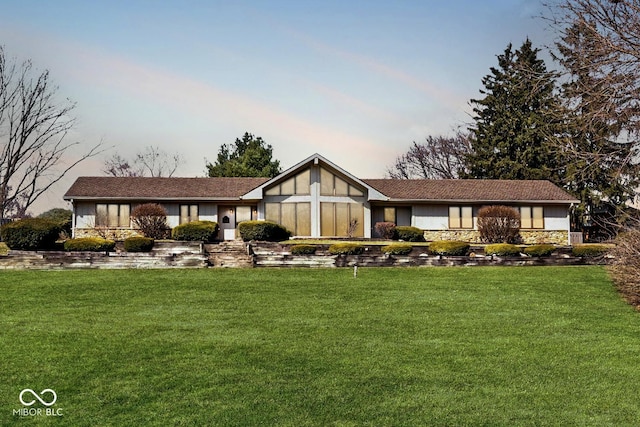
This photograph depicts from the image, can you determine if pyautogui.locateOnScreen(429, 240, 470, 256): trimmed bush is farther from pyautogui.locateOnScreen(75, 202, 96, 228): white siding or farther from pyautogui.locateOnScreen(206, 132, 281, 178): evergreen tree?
pyautogui.locateOnScreen(206, 132, 281, 178): evergreen tree

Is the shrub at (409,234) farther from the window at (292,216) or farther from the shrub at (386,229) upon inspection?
the window at (292,216)

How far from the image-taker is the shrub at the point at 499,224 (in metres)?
33.8

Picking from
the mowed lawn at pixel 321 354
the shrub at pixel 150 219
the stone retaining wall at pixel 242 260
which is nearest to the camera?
the mowed lawn at pixel 321 354

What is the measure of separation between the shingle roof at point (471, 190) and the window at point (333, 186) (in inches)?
92.3

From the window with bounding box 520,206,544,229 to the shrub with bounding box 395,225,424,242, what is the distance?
608 centimetres

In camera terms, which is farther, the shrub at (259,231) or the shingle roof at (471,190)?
the shingle roof at (471,190)

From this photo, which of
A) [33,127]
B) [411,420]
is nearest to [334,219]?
[33,127]

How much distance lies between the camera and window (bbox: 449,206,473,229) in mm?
35812

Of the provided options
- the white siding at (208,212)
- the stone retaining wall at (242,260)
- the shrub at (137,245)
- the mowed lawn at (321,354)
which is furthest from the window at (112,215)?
the mowed lawn at (321,354)

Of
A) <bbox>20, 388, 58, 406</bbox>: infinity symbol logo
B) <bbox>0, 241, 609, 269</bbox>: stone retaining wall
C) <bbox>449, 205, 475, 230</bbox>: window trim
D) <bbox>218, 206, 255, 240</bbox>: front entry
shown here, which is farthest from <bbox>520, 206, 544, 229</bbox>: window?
<bbox>20, 388, 58, 406</bbox>: infinity symbol logo

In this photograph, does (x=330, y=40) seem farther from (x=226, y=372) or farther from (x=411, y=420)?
(x=411, y=420)

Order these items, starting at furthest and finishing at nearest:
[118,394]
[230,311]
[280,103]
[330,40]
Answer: [280,103], [330,40], [230,311], [118,394]

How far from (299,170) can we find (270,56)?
14699 mm

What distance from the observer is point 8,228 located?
26000mm
